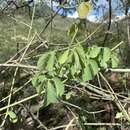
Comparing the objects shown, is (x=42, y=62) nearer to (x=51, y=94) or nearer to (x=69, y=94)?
(x=51, y=94)

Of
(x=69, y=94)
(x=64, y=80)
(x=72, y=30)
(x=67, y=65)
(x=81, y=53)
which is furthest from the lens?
(x=69, y=94)

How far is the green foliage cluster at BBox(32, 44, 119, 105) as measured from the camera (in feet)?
6.80

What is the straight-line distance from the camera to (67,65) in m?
2.17

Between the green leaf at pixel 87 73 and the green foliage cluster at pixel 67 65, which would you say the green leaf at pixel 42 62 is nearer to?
the green foliage cluster at pixel 67 65

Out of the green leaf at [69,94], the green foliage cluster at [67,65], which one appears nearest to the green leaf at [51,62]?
the green foliage cluster at [67,65]

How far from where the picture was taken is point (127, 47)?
4.66 metres

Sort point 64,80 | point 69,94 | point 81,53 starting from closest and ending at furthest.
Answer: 1. point 81,53
2. point 64,80
3. point 69,94

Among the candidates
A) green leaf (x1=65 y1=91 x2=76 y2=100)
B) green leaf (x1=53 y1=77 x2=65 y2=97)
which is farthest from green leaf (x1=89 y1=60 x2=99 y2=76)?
green leaf (x1=65 y1=91 x2=76 y2=100)

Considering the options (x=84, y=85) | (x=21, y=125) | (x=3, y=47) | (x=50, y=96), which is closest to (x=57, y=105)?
(x=21, y=125)

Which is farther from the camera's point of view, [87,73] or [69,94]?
[69,94]

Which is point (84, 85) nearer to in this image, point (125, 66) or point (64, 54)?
point (64, 54)

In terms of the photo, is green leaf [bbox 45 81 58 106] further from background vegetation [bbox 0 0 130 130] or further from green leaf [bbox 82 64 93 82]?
green leaf [bbox 82 64 93 82]

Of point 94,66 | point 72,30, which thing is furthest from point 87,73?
point 72,30

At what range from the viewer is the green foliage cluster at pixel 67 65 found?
6.80 feet
